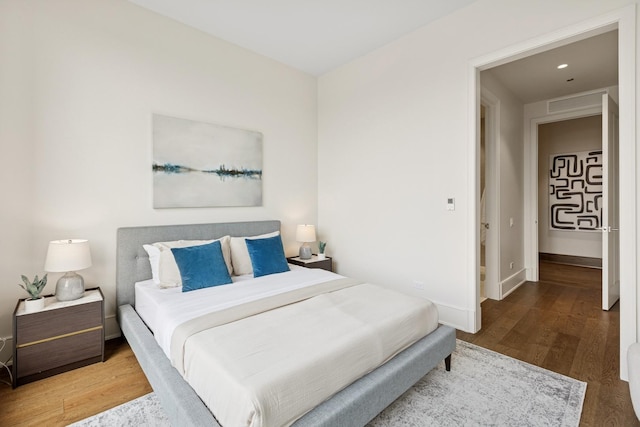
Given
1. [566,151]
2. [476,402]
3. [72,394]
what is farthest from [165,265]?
[566,151]

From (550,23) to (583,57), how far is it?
5.05ft

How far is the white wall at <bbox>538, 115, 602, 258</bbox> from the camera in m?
5.69

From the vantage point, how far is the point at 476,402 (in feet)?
6.49

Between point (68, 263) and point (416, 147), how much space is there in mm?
3342

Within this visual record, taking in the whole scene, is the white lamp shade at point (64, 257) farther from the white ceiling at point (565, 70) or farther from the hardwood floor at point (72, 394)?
the white ceiling at point (565, 70)

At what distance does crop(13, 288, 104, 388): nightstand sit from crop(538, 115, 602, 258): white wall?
24.6ft

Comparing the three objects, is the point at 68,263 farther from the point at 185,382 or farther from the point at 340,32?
the point at 340,32

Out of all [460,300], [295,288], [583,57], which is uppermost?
[583,57]

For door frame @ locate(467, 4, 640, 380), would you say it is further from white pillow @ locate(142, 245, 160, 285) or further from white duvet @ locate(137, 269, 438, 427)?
white pillow @ locate(142, 245, 160, 285)

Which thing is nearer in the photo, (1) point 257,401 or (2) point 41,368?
(1) point 257,401

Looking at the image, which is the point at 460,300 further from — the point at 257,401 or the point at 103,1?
the point at 103,1

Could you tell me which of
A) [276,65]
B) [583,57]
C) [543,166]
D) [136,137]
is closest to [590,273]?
[543,166]

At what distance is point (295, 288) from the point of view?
262 cm

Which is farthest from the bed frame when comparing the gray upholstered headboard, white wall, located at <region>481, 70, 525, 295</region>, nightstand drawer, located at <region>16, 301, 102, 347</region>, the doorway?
the doorway
